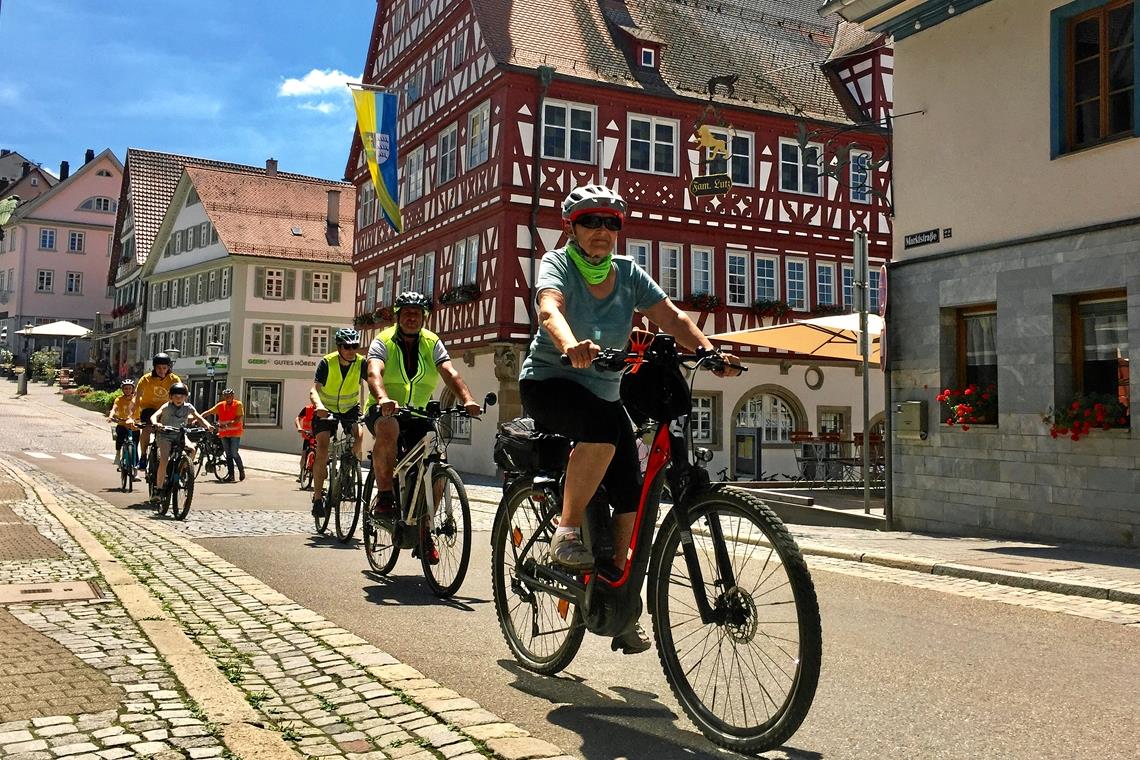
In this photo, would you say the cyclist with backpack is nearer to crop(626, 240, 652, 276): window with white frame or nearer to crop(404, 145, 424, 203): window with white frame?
crop(626, 240, 652, 276): window with white frame

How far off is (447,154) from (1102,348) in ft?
68.9

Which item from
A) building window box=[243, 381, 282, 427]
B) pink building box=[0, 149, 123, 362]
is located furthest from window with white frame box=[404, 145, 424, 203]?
pink building box=[0, 149, 123, 362]

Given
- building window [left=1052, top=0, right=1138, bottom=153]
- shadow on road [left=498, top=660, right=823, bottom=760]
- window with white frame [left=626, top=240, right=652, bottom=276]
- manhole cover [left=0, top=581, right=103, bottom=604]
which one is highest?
window with white frame [left=626, top=240, right=652, bottom=276]

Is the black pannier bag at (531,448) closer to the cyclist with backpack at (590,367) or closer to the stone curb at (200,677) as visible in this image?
the cyclist with backpack at (590,367)

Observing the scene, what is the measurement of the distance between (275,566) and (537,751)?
5156 millimetres

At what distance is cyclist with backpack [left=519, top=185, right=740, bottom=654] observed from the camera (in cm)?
424

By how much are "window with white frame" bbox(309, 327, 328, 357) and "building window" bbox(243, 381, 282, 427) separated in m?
2.11

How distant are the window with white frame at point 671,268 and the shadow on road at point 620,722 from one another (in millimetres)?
23703

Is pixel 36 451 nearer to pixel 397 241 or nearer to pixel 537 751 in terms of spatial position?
→ pixel 397 241

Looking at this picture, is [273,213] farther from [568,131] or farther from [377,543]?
[377,543]

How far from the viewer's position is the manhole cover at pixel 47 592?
6.31m

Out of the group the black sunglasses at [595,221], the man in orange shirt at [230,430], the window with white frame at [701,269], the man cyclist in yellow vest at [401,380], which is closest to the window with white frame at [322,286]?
the window with white frame at [701,269]

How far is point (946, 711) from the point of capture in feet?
13.9

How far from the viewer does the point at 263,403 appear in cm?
4762
